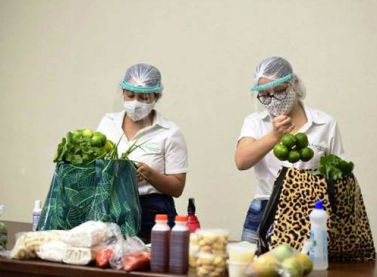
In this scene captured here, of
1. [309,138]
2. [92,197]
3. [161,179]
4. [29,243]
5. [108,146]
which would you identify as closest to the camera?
[29,243]

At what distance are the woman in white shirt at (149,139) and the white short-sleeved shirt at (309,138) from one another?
1.26 ft

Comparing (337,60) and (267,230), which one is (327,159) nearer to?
(267,230)

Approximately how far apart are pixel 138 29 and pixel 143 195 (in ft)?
5.85

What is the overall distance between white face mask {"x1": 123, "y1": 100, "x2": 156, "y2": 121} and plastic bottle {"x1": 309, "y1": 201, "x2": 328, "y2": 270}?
1.17m

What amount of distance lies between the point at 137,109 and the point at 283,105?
0.67 m

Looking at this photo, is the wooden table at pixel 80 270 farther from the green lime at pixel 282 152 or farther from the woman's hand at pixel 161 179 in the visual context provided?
the woman's hand at pixel 161 179

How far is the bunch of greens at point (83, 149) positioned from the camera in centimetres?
236

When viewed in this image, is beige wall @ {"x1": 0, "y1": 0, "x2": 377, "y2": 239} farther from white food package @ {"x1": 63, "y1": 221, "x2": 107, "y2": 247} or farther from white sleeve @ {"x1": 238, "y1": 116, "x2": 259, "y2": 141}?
white food package @ {"x1": 63, "y1": 221, "x2": 107, "y2": 247}

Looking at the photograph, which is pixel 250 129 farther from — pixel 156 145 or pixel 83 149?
pixel 83 149

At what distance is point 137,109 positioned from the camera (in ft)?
9.39

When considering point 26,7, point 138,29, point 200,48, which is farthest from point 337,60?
point 26,7

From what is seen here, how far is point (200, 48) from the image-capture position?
4.06 metres

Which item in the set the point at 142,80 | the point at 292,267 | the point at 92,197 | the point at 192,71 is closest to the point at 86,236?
the point at 92,197

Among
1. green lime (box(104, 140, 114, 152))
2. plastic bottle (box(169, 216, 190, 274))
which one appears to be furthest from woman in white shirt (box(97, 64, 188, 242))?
plastic bottle (box(169, 216, 190, 274))
